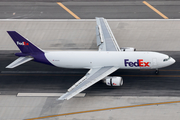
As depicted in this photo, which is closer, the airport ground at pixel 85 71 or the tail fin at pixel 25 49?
the airport ground at pixel 85 71

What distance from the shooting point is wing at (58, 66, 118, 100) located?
4764 centimetres

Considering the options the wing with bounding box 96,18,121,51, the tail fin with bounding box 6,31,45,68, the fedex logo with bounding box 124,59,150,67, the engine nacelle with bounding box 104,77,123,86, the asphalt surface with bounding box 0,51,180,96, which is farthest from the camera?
the wing with bounding box 96,18,121,51

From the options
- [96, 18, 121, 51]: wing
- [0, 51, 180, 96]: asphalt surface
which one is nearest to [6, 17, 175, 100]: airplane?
[96, 18, 121, 51]: wing

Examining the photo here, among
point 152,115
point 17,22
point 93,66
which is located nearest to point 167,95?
point 152,115

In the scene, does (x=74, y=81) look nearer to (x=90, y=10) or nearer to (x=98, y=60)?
(x=98, y=60)

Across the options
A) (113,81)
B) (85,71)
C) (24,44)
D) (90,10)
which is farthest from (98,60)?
(90,10)

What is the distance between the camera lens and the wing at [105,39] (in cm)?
5820

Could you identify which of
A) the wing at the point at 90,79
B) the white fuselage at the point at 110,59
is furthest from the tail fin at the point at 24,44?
the wing at the point at 90,79

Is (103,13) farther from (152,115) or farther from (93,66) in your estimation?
(152,115)

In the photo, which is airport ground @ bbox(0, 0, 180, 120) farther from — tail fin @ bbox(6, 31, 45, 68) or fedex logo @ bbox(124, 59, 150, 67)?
tail fin @ bbox(6, 31, 45, 68)

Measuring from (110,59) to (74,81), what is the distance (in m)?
8.00

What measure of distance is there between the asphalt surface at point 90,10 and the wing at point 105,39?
10576 millimetres

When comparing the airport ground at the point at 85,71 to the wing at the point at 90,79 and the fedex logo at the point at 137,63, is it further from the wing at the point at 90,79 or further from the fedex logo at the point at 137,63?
the fedex logo at the point at 137,63

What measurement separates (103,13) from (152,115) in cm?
3574
